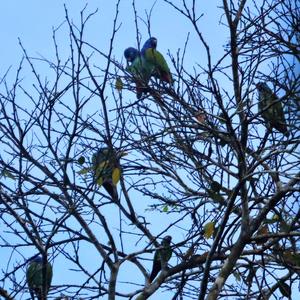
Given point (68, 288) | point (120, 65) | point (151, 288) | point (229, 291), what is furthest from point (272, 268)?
point (120, 65)

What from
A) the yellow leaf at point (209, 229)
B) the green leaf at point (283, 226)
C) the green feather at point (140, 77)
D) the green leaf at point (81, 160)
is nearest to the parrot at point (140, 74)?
the green feather at point (140, 77)

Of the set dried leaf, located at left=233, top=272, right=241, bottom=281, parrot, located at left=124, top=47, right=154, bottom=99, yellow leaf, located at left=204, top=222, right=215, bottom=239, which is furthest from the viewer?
dried leaf, located at left=233, top=272, right=241, bottom=281

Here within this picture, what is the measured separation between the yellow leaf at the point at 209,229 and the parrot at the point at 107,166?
23.1 inches

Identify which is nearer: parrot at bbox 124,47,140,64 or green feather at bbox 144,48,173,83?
green feather at bbox 144,48,173,83

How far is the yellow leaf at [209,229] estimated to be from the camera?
4.16m

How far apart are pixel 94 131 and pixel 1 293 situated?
1.43m

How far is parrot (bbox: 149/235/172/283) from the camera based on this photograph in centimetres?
425

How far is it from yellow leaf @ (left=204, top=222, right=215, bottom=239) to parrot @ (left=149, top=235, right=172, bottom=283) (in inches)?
8.9

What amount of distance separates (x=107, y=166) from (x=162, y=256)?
619mm

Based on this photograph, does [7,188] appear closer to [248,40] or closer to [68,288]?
[68,288]

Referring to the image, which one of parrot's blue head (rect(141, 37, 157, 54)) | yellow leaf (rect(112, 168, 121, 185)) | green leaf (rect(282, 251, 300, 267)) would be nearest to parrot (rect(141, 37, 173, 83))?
parrot's blue head (rect(141, 37, 157, 54))

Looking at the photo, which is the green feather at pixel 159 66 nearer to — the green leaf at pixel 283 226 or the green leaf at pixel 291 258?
the green leaf at pixel 283 226

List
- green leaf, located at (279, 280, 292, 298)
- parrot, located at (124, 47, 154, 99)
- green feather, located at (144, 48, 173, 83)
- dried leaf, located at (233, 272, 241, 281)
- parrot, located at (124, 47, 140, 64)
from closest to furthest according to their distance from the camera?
green leaf, located at (279, 280, 292, 298), parrot, located at (124, 47, 154, 99), green feather, located at (144, 48, 173, 83), dried leaf, located at (233, 272, 241, 281), parrot, located at (124, 47, 140, 64)

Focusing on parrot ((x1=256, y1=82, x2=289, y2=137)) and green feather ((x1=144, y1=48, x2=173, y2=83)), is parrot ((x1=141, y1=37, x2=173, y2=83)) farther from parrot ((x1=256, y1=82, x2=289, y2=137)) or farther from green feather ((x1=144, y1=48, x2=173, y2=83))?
parrot ((x1=256, y1=82, x2=289, y2=137))
